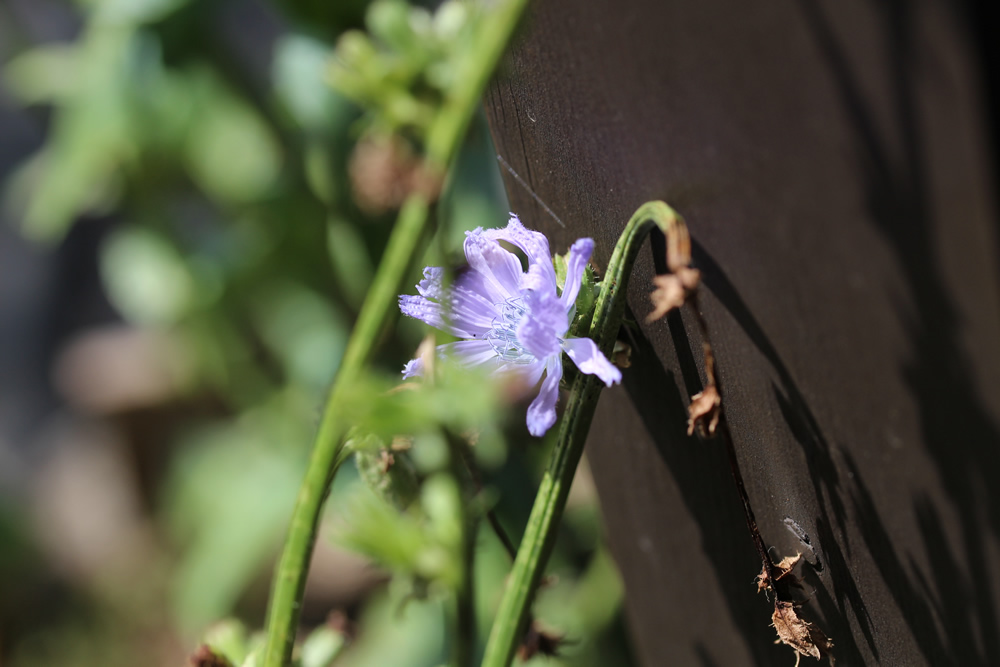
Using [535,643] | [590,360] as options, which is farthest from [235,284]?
[590,360]

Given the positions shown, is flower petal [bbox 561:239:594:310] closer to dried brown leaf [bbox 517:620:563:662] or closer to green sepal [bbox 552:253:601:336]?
green sepal [bbox 552:253:601:336]

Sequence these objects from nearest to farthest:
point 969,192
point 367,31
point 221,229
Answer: point 969,192
point 367,31
point 221,229

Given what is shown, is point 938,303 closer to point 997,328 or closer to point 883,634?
point 997,328

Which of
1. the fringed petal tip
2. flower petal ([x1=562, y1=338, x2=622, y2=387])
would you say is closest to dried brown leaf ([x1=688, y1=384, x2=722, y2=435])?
flower petal ([x1=562, y1=338, x2=622, y2=387])

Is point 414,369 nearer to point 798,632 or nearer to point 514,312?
point 514,312

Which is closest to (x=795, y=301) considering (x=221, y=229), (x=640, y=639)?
(x=640, y=639)

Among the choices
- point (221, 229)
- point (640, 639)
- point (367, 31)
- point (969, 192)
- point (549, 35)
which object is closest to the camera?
point (969, 192)

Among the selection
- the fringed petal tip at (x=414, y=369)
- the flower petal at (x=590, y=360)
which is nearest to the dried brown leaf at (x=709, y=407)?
the flower petal at (x=590, y=360)
